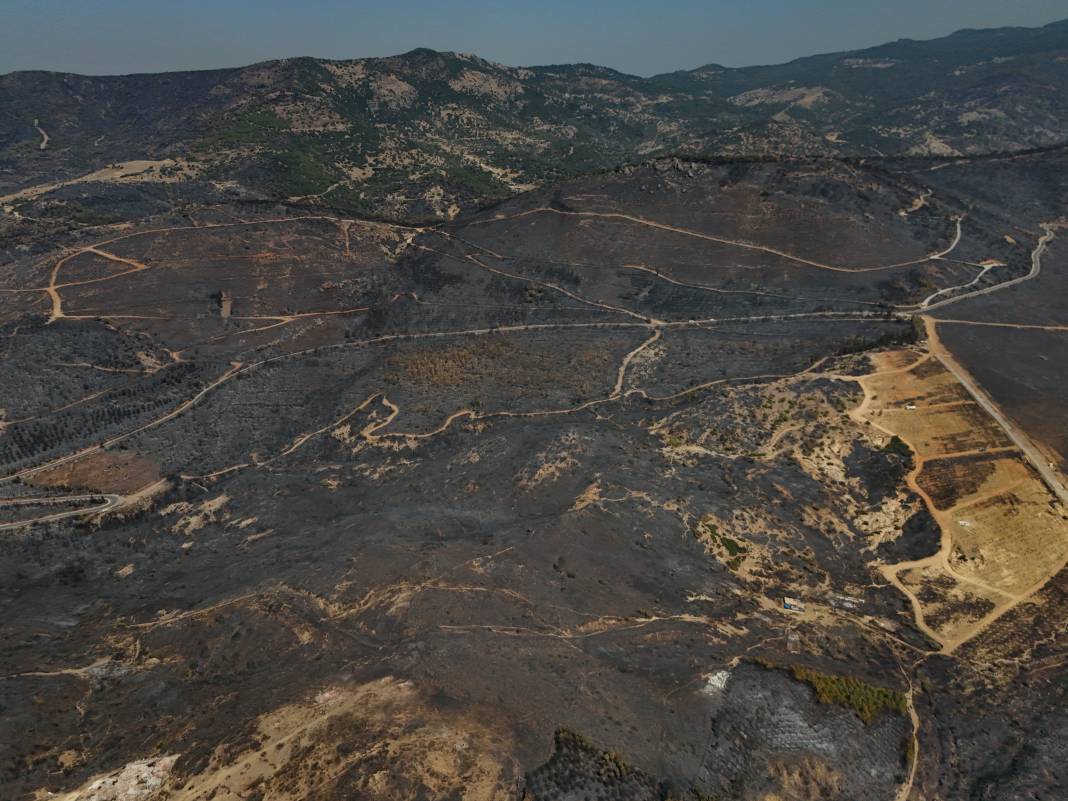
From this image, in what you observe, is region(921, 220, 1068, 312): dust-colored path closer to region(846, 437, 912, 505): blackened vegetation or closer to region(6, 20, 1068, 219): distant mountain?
region(846, 437, 912, 505): blackened vegetation

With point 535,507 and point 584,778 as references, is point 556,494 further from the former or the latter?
point 584,778

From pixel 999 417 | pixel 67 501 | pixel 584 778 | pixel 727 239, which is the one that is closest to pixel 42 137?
pixel 67 501

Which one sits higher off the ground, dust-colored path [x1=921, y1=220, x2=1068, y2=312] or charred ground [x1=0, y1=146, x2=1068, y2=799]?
dust-colored path [x1=921, y1=220, x2=1068, y2=312]

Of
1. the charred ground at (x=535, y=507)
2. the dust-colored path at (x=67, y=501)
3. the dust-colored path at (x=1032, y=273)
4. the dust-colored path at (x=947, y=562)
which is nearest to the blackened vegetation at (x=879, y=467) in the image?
the charred ground at (x=535, y=507)

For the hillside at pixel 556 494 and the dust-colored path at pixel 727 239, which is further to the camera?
the dust-colored path at pixel 727 239

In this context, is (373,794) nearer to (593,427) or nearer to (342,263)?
(593,427)

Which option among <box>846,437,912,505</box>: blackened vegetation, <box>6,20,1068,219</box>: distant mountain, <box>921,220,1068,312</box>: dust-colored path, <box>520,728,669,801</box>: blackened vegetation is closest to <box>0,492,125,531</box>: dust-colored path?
<box>520,728,669,801</box>: blackened vegetation

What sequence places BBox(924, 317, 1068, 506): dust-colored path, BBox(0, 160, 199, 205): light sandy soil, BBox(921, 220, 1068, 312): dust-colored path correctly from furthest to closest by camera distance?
BBox(0, 160, 199, 205): light sandy soil < BBox(921, 220, 1068, 312): dust-colored path < BBox(924, 317, 1068, 506): dust-colored path

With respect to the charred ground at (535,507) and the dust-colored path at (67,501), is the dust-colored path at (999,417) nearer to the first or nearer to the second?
the charred ground at (535,507)
